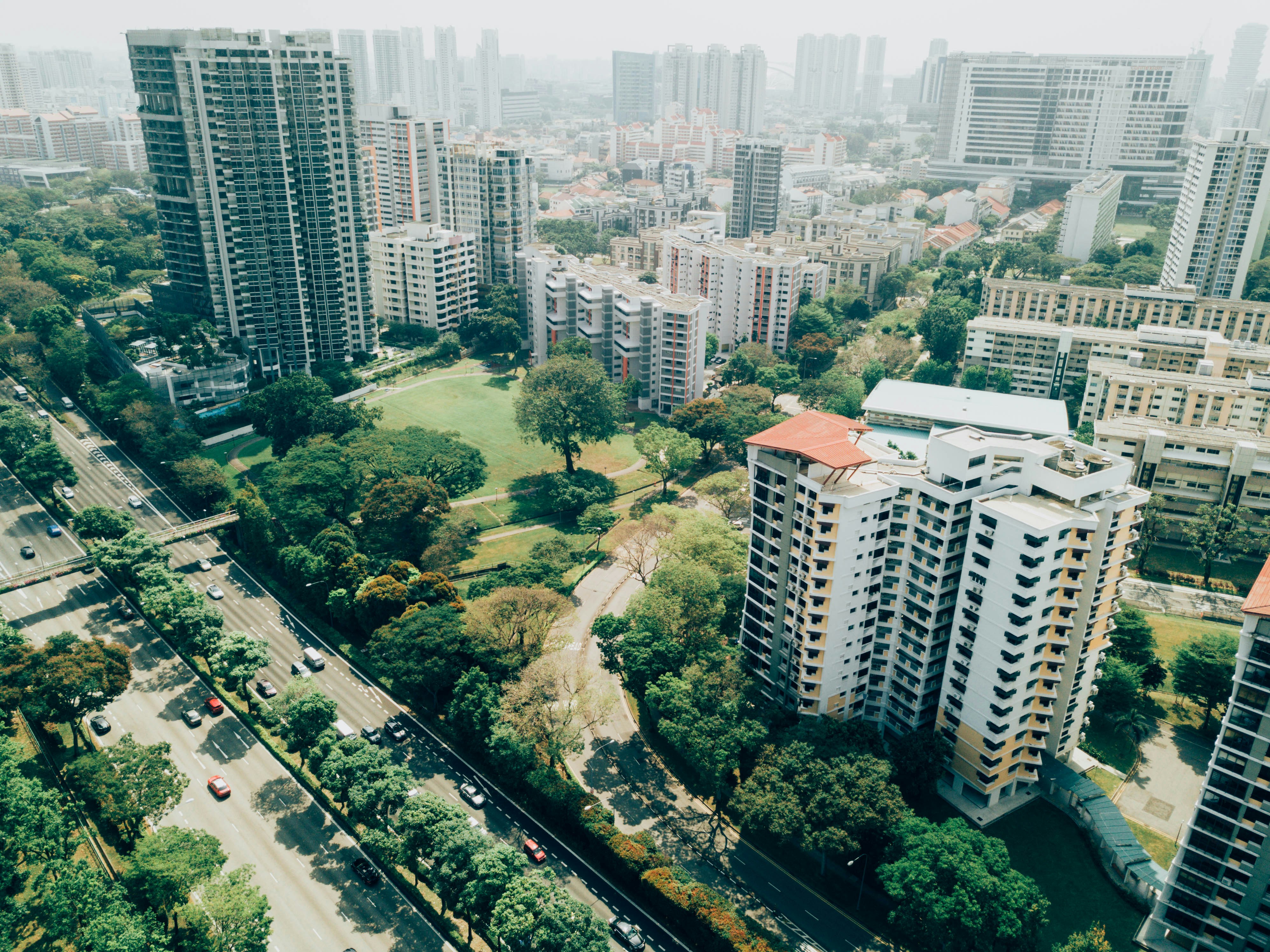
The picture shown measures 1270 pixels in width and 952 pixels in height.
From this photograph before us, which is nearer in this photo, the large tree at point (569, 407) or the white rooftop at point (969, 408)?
the white rooftop at point (969, 408)

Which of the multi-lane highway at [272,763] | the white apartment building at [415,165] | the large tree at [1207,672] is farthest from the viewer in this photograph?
the white apartment building at [415,165]

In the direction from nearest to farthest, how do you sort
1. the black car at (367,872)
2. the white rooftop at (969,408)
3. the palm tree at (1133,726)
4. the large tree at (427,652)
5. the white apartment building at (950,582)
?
1. the black car at (367,872)
2. the white apartment building at (950,582)
3. the palm tree at (1133,726)
4. the large tree at (427,652)
5. the white rooftop at (969,408)

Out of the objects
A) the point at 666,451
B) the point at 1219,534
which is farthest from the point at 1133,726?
the point at 666,451

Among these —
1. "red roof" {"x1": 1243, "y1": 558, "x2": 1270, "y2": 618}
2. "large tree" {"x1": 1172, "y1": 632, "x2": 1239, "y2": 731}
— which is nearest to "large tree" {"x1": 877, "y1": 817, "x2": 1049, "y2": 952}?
"red roof" {"x1": 1243, "y1": 558, "x2": 1270, "y2": 618}

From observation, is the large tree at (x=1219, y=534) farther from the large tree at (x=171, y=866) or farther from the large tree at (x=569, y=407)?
the large tree at (x=171, y=866)

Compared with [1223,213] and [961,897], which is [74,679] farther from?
[1223,213]

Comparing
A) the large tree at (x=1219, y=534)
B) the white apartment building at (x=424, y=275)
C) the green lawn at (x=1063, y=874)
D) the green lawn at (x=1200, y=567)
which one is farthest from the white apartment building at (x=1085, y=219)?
the green lawn at (x=1063, y=874)
